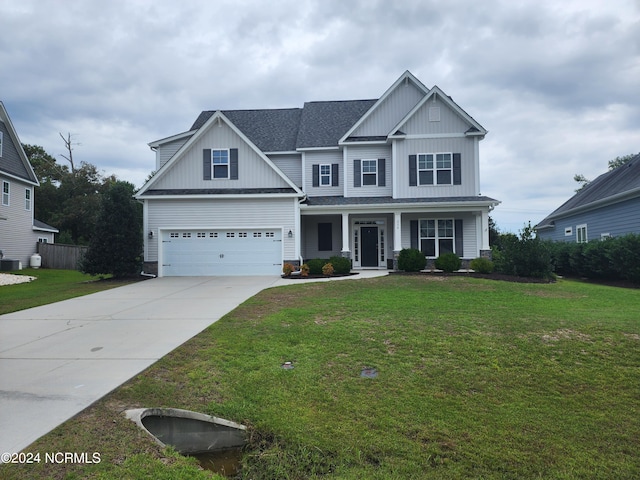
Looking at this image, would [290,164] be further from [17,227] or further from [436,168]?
[17,227]

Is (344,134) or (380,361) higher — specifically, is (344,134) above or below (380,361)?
above

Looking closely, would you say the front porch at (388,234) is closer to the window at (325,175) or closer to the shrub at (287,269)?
the window at (325,175)

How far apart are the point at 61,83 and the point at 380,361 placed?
63.6 feet

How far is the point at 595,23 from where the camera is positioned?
485 inches

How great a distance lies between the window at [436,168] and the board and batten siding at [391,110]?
257cm

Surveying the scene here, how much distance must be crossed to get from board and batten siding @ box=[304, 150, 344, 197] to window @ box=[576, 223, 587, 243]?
48.3 feet

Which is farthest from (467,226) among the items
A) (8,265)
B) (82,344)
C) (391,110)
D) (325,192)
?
(8,265)

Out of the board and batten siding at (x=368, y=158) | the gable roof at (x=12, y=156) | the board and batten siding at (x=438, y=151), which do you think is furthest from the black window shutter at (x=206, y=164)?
the gable roof at (x=12, y=156)

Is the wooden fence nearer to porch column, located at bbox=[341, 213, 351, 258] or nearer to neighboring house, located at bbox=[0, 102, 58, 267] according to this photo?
neighboring house, located at bbox=[0, 102, 58, 267]

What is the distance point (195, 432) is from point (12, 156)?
1082 inches

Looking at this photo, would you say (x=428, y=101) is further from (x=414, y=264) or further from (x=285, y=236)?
(x=285, y=236)

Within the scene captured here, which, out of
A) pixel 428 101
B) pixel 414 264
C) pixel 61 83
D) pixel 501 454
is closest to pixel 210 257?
pixel 414 264

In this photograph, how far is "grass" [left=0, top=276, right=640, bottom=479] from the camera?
3162 millimetres

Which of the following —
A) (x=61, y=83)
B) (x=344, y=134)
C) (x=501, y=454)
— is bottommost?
(x=501, y=454)
